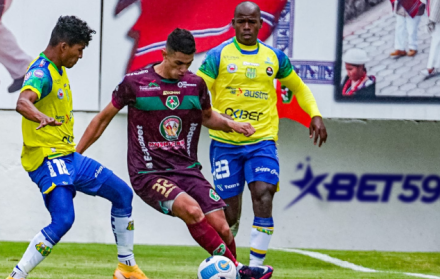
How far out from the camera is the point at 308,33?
30.5ft

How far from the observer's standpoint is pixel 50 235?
18.2 feet

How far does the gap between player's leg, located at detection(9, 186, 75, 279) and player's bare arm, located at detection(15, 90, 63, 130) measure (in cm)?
69

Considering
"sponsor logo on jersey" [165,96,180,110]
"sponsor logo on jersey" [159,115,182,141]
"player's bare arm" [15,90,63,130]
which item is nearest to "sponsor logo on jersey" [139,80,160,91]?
"sponsor logo on jersey" [165,96,180,110]

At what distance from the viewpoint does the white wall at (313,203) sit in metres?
9.94

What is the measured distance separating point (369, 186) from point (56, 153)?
559 cm

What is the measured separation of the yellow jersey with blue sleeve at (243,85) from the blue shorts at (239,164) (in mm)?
72

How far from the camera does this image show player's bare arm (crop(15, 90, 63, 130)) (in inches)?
200

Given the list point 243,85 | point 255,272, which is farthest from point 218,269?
point 243,85

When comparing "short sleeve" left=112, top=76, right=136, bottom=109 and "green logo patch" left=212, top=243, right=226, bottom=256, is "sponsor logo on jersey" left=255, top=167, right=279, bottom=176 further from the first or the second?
"short sleeve" left=112, top=76, right=136, bottom=109

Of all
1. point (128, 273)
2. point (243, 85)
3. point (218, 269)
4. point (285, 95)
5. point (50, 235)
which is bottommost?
point (128, 273)

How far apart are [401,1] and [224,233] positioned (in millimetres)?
4596

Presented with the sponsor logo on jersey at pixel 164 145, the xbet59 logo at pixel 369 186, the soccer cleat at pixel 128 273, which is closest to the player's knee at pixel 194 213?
the sponsor logo on jersey at pixel 164 145

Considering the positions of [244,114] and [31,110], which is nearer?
[31,110]

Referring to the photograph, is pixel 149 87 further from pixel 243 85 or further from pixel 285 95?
pixel 285 95
